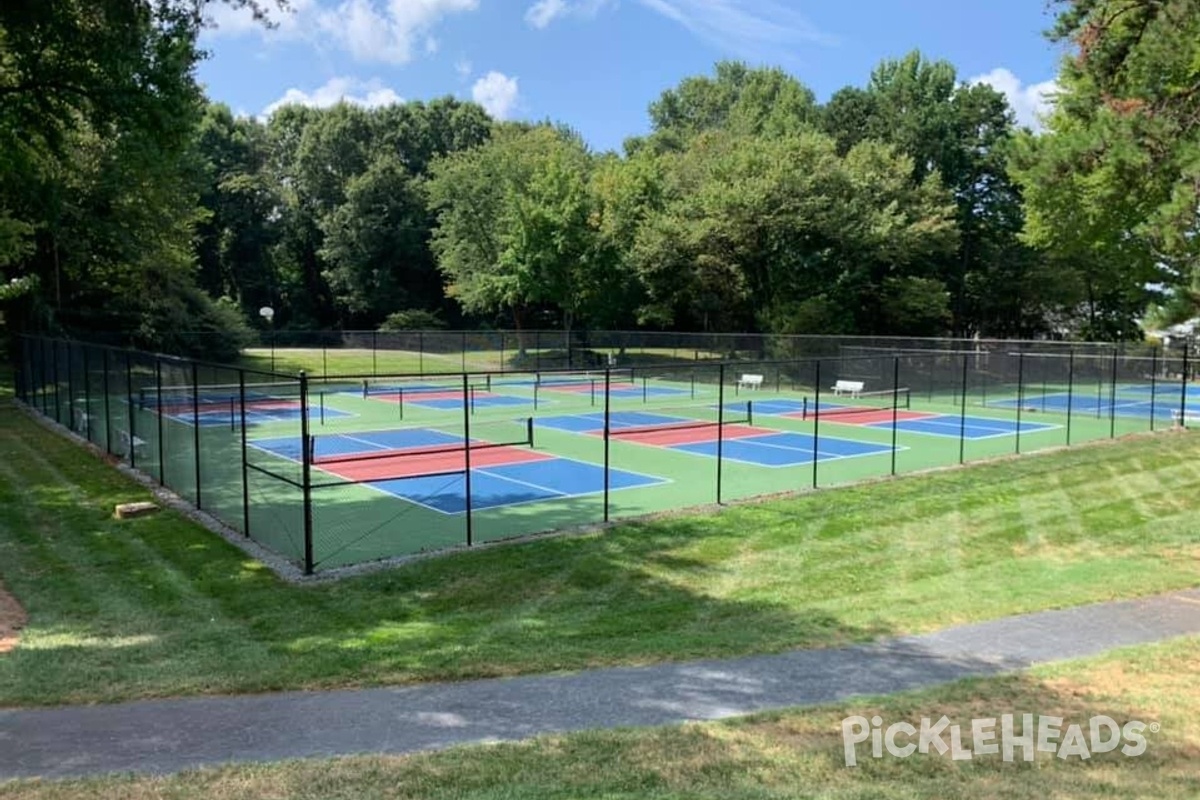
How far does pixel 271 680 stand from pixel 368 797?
8.95 ft

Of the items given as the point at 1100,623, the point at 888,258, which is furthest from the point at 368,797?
the point at 888,258

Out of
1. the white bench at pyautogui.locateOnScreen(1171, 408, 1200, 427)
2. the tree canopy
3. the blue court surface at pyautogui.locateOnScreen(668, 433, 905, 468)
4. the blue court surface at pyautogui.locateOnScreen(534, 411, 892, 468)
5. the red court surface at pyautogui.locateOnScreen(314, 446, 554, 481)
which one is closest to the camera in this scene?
the tree canopy

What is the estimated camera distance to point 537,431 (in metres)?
25.9

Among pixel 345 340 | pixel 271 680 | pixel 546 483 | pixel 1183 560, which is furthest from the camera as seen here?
pixel 345 340

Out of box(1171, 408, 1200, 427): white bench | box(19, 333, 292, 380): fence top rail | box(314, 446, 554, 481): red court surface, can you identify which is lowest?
box(314, 446, 554, 481): red court surface

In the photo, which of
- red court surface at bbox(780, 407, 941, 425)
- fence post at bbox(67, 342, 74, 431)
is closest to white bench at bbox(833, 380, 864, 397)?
red court surface at bbox(780, 407, 941, 425)

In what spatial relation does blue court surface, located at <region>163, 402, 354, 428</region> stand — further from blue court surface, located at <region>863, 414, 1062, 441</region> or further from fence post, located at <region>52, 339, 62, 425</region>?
blue court surface, located at <region>863, 414, 1062, 441</region>

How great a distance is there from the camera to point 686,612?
9.23 meters

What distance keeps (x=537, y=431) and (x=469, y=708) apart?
1991 cm

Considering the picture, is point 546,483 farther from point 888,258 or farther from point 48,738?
point 888,258

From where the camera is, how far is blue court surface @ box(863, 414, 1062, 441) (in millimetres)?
25234

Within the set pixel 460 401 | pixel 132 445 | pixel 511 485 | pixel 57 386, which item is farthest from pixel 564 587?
pixel 460 401

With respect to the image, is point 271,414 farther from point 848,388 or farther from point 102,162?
point 848,388

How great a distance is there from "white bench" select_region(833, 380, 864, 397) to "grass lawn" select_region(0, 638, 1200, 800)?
28.8 meters
